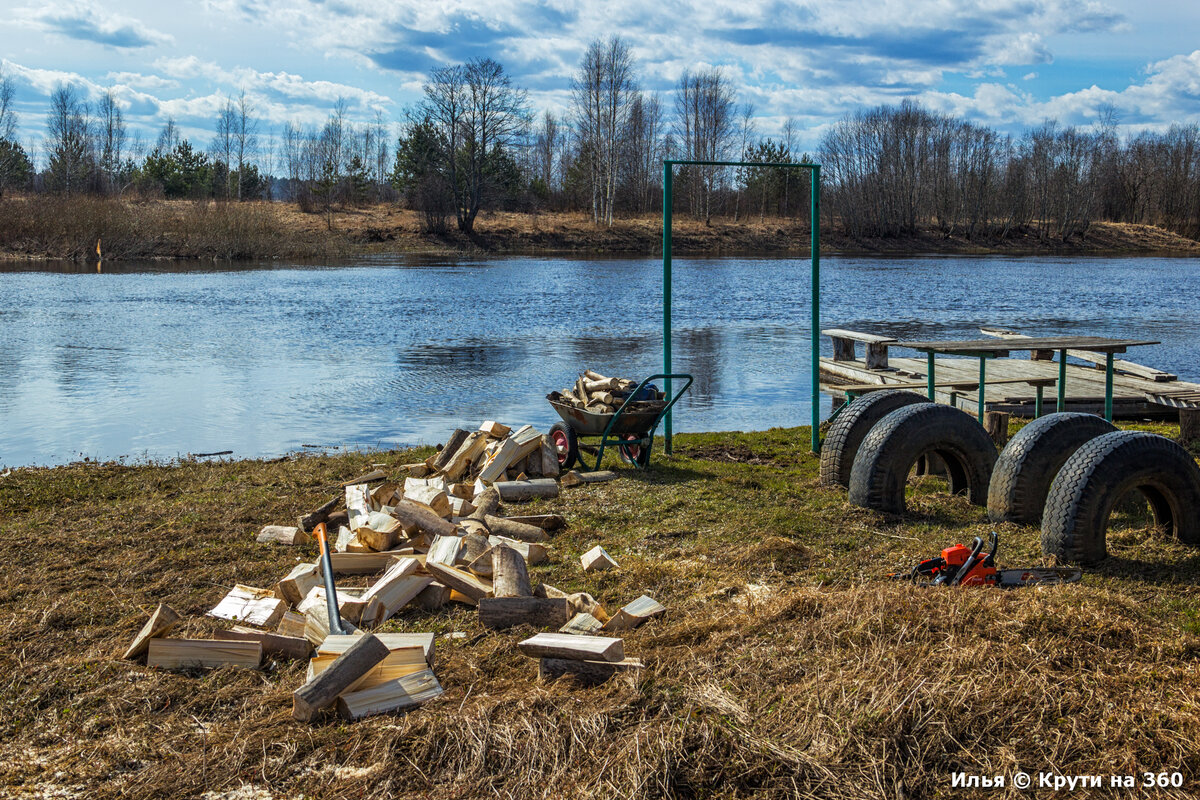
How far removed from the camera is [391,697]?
4.04 m

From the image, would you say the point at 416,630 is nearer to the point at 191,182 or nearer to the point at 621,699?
the point at 621,699

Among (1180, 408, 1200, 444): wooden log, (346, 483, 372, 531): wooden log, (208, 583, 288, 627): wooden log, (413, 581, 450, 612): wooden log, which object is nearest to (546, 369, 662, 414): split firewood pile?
(346, 483, 372, 531): wooden log

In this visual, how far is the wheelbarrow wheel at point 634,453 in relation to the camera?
927cm

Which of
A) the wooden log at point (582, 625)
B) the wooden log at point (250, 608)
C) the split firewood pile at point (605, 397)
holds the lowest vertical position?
the wooden log at point (250, 608)

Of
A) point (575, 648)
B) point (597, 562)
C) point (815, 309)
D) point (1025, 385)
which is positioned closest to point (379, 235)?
point (1025, 385)

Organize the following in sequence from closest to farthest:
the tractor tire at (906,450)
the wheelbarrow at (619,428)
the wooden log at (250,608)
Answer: the wooden log at (250,608)
the tractor tire at (906,450)
the wheelbarrow at (619,428)

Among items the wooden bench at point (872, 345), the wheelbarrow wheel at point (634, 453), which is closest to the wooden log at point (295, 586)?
the wheelbarrow wheel at point (634, 453)

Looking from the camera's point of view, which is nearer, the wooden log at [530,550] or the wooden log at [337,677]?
the wooden log at [337,677]

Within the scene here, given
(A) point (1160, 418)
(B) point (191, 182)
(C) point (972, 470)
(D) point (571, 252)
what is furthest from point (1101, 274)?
(B) point (191, 182)

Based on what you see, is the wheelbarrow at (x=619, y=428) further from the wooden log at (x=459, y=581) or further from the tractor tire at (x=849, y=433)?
the wooden log at (x=459, y=581)

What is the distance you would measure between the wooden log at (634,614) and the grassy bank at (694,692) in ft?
0.33

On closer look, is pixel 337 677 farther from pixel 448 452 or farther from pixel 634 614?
pixel 448 452

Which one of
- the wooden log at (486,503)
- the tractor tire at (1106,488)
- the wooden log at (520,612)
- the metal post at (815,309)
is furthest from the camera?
the metal post at (815,309)

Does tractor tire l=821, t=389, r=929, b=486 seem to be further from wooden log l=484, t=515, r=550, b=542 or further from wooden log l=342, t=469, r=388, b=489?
wooden log l=342, t=469, r=388, b=489
